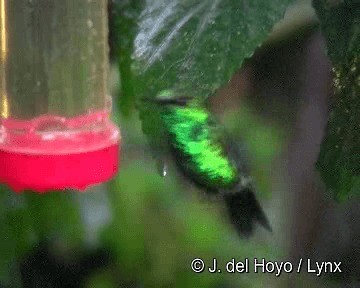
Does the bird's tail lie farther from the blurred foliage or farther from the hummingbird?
the blurred foliage

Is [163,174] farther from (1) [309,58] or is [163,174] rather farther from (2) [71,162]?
(2) [71,162]

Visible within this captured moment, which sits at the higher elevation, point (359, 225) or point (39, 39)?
point (39, 39)

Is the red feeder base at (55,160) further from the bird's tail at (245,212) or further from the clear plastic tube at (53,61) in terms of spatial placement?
the bird's tail at (245,212)

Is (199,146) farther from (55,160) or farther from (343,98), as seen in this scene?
(55,160)

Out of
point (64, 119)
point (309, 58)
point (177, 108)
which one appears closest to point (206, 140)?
point (177, 108)

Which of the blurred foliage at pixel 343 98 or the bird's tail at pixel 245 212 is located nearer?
the blurred foliage at pixel 343 98

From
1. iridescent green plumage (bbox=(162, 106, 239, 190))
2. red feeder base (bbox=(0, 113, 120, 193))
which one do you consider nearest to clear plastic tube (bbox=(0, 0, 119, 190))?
red feeder base (bbox=(0, 113, 120, 193))

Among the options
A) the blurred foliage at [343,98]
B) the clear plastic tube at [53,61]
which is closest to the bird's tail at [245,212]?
the blurred foliage at [343,98]
